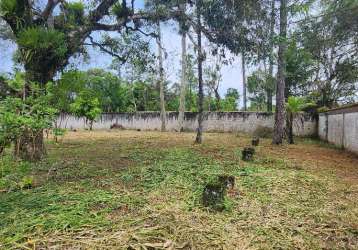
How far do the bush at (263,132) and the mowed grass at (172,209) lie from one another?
7.85 meters

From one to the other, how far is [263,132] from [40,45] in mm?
10442

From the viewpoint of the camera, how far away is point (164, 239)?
2812 millimetres

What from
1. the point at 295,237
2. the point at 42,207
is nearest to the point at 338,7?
the point at 295,237

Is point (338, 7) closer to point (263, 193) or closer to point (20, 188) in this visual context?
point (263, 193)

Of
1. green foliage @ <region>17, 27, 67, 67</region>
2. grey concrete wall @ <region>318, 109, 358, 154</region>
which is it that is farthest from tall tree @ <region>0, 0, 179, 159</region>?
grey concrete wall @ <region>318, 109, 358, 154</region>

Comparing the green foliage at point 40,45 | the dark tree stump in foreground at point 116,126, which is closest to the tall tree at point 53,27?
the green foliage at point 40,45

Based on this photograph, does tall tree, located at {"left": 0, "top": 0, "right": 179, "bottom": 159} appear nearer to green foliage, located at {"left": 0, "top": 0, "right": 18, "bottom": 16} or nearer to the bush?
green foliage, located at {"left": 0, "top": 0, "right": 18, "bottom": 16}

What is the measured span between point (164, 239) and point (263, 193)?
6.14 ft

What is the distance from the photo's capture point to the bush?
1367 cm

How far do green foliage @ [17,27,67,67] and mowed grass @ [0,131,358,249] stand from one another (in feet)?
7.03

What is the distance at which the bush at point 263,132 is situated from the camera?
13670 mm

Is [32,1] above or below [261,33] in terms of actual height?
above

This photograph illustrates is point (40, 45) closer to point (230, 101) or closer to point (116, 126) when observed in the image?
point (116, 126)

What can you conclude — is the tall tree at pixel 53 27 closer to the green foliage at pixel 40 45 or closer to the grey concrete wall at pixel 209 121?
the green foliage at pixel 40 45
